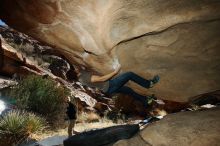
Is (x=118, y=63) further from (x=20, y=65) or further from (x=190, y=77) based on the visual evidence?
(x=20, y=65)

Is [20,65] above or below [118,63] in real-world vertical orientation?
above

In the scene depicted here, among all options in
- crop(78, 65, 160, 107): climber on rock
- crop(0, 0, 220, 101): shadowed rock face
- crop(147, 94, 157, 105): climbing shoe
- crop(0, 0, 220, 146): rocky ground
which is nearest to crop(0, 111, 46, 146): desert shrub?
crop(78, 65, 160, 107): climber on rock

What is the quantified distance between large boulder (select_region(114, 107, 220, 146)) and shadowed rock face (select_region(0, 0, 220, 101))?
158 cm

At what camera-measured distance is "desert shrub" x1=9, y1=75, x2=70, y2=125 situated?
17.5 metres

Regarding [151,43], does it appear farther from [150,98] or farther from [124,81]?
[150,98]

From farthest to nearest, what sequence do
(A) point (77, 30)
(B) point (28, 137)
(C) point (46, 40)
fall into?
(B) point (28, 137)
(C) point (46, 40)
(A) point (77, 30)

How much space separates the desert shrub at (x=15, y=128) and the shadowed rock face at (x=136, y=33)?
6391 millimetres

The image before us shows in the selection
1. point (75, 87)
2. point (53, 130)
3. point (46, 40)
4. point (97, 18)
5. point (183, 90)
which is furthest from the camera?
point (75, 87)

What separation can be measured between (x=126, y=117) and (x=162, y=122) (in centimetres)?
1694

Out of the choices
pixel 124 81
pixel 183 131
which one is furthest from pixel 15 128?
pixel 183 131

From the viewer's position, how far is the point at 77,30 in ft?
22.8

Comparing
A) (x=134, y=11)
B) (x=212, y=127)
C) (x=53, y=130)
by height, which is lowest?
(x=212, y=127)

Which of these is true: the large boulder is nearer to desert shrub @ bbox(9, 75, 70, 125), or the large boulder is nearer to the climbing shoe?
the climbing shoe

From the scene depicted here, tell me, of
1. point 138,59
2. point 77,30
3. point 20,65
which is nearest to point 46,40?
point 77,30
